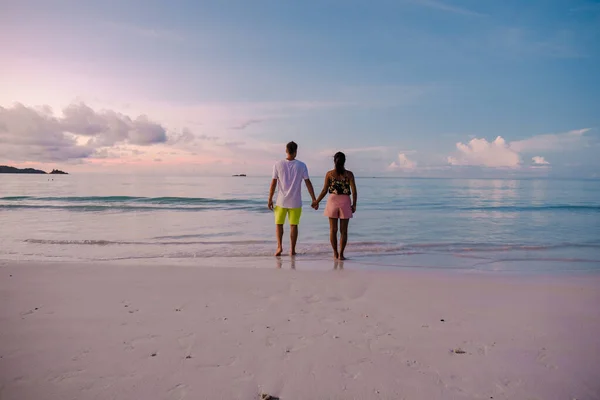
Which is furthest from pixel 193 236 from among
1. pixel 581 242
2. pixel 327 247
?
pixel 581 242

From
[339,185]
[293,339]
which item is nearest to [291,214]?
[339,185]

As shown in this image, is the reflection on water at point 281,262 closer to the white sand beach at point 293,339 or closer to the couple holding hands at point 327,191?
the couple holding hands at point 327,191

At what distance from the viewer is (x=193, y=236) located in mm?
11586

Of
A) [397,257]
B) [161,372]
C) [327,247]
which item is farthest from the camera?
[327,247]

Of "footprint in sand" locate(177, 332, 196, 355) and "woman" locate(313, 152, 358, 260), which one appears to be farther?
"woman" locate(313, 152, 358, 260)

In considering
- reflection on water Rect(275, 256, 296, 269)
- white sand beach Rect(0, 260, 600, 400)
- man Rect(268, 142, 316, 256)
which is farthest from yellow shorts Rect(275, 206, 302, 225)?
white sand beach Rect(0, 260, 600, 400)

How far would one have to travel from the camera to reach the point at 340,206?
7785 millimetres

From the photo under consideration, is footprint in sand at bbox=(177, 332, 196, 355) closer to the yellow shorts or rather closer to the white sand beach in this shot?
the white sand beach

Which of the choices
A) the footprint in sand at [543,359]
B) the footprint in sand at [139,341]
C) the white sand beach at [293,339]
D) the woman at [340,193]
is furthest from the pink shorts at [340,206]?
the footprint in sand at [139,341]

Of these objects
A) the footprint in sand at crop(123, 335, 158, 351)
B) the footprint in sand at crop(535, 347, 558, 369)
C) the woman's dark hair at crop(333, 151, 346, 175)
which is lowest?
the footprint in sand at crop(535, 347, 558, 369)

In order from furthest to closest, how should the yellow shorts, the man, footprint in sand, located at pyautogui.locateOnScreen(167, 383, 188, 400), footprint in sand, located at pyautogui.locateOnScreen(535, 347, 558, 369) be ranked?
the yellow shorts < the man < footprint in sand, located at pyautogui.locateOnScreen(535, 347, 558, 369) < footprint in sand, located at pyautogui.locateOnScreen(167, 383, 188, 400)

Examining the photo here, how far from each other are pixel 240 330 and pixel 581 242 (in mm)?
11705

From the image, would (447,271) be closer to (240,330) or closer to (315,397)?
(240,330)

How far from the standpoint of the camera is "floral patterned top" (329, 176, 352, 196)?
25.4 ft
